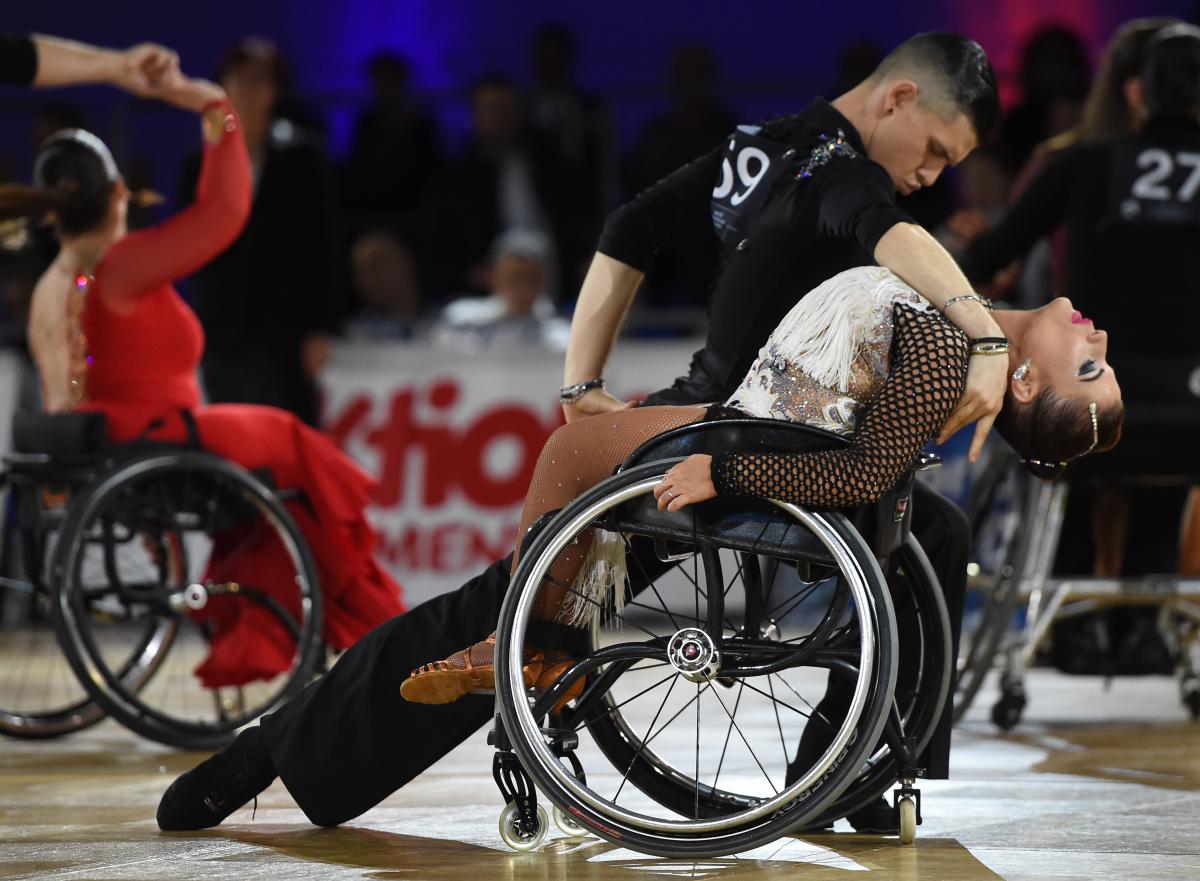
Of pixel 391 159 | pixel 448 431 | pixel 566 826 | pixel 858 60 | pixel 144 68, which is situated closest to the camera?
pixel 566 826

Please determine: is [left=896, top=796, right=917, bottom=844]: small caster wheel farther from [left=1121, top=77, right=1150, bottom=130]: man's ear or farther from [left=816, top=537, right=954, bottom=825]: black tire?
[left=1121, top=77, right=1150, bottom=130]: man's ear

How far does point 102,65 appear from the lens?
4316mm

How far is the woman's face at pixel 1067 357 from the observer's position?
→ 2965 millimetres

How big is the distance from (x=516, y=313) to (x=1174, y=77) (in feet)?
10.8

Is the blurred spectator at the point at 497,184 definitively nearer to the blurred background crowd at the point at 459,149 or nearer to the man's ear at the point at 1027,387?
the blurred background crowd at the point at 459,149

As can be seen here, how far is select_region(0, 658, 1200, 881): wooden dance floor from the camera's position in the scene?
113 inches

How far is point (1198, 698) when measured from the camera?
15.6 ft

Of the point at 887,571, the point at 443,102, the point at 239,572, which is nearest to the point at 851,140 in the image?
the point at 887,571

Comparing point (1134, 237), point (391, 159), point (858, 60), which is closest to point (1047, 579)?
point (1134, 237)

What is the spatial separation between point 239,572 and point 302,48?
507 cm

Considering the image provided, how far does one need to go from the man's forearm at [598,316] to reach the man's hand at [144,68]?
4.61ft

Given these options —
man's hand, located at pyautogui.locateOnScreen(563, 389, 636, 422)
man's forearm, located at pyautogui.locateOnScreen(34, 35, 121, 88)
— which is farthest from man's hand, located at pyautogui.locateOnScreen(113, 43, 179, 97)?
man's hand, located at pyautogui.locateOnScreen(563, 389, 636, 422)

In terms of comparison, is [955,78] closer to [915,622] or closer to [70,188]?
[915,622]

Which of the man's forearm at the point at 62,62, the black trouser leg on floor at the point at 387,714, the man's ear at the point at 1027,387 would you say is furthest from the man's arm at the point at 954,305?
the man's forearm at the point at 62,62
